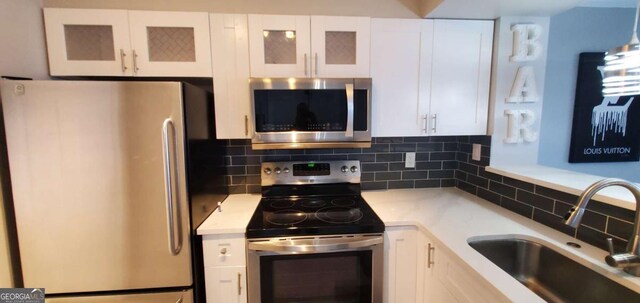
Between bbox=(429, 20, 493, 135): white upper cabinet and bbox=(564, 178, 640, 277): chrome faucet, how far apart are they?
91cm

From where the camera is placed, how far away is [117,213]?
1271 millimetres

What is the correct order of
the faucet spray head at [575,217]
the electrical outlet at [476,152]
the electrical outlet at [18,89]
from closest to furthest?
the faucet spray head at [575,217], the electrical outlet at [18,89], the electrical outlet at [476,152]

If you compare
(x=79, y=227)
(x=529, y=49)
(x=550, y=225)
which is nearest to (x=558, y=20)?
(x=529, y=49)

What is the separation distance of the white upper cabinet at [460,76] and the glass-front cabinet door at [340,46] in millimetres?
467

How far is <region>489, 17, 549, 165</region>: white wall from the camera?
5.46 feet

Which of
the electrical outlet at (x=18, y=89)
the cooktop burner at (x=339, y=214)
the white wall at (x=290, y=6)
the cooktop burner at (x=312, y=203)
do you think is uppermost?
the white wall at (x=290, y=6)

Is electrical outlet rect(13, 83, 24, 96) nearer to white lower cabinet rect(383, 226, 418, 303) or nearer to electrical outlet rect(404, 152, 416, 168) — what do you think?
white lower cabinet rect(383, 226, 418, 303)

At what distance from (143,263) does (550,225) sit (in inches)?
82.6

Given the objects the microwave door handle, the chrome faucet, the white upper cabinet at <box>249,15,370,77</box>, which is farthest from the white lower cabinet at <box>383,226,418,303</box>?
the white upper cabinet at <box>249,15,370,77</box>

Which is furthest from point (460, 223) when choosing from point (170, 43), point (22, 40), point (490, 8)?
point (22, 40)

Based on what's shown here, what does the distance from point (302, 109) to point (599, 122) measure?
219 centimetres

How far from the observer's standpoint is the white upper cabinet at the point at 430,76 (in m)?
1.67

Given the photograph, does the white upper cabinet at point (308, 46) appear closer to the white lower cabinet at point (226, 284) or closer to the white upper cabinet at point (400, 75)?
the white upper cabinet at point (400, 75)

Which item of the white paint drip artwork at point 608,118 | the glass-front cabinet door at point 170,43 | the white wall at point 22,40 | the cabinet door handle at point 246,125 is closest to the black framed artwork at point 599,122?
the white paint drip artwork at point 608,118
